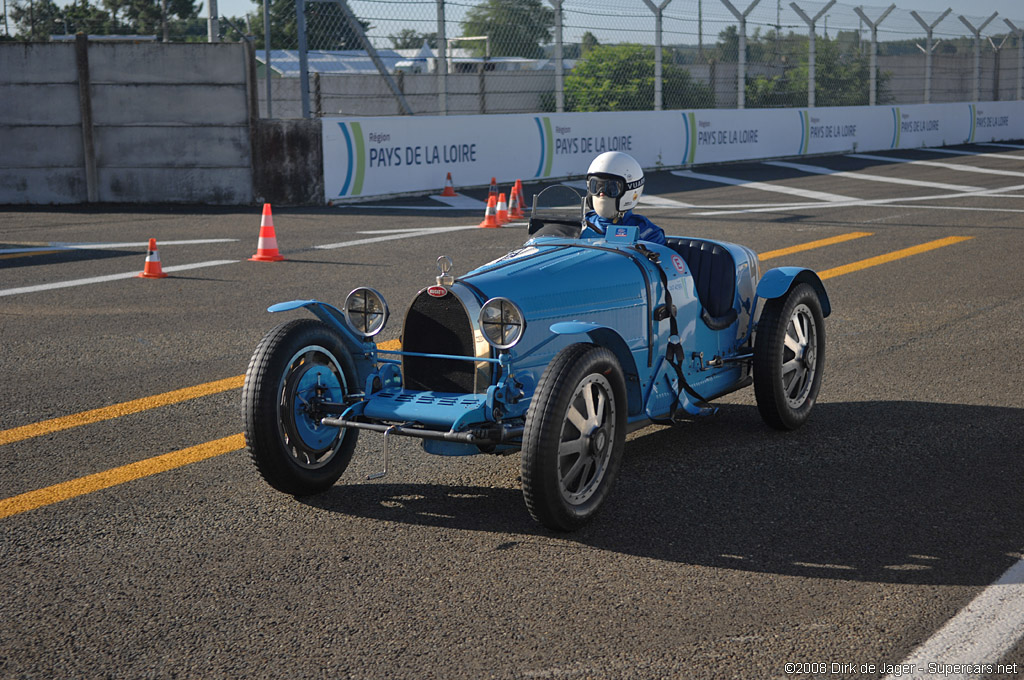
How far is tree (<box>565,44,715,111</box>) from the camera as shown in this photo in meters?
21.3

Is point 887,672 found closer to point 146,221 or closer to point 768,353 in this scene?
point 768,353

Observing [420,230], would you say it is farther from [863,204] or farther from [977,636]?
[977,636]

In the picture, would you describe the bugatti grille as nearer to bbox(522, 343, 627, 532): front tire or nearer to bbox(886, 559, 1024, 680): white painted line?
bbox(522, 343, 627, 532): front tire

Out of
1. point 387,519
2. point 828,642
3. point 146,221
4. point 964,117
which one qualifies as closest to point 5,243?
point 146,221

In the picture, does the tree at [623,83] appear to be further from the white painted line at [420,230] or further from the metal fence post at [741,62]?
the white painted line at [420,230]

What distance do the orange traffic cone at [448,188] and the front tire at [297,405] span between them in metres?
13.6

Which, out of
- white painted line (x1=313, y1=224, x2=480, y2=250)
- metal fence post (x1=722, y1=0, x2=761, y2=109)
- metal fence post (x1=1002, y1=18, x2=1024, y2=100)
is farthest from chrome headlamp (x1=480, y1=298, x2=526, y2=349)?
metal fence post (x1=1002, y1=18, x2=1024, y2=100)

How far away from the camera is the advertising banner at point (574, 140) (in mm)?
17500

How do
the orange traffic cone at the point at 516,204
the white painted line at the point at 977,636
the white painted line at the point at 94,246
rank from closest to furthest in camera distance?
1. the white painted line at the point at 977,636
2. the white painted line at the point at 94,246
3. the orange traffic cone at the point at 516,204

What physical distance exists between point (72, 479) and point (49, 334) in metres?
3.56

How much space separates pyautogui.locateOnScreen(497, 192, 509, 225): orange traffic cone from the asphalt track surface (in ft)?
20.9

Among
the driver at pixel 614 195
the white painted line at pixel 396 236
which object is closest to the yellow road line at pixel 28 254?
the white painted line at pixel 396 236

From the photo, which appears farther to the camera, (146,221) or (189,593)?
(146,221)

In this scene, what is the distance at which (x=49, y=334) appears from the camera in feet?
26.7
